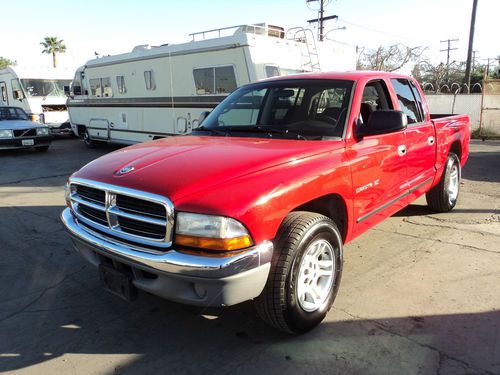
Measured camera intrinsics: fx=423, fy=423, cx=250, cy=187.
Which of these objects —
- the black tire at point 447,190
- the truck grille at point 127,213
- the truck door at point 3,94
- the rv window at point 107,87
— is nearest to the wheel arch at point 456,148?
the black tire at point 447,190

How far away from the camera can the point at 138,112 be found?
11547 mm

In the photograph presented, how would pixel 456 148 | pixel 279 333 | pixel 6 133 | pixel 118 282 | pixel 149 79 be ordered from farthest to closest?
1. pixel 6 133
2. pixel 149 79
3. pixel 456 148
4. pixel 279 333
5. pixel 118 282

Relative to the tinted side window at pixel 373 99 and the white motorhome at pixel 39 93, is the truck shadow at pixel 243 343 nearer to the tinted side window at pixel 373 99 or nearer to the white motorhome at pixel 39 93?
the tinted side window at pixel 373 99

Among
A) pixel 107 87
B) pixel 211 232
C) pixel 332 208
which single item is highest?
pixel 107 87

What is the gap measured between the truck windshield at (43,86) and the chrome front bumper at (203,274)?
17494mm

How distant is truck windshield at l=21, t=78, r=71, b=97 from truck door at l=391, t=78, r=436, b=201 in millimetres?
16760

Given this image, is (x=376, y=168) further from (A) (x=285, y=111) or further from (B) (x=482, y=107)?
(B) (x=482, y=107)

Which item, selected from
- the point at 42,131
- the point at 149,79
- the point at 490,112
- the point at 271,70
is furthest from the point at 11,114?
the point at 490,112

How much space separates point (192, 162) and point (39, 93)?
57.4ft

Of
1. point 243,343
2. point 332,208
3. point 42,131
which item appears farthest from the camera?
point 42,131

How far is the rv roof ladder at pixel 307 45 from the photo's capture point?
9.72 m

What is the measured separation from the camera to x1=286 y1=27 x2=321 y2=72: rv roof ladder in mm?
9719

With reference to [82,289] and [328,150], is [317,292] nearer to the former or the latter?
[328,150]

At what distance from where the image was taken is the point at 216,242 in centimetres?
250
